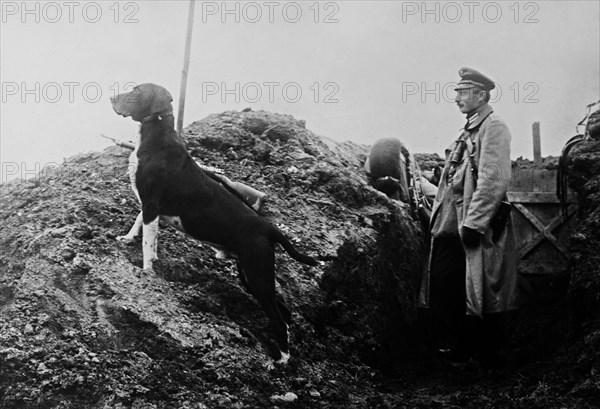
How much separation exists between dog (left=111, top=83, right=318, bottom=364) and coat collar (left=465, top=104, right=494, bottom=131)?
2.61 m

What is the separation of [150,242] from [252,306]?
996 mm

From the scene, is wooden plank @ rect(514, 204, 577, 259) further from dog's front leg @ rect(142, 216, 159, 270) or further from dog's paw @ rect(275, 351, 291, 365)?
dog's front leg @ rect(142, 216, 159, 270)

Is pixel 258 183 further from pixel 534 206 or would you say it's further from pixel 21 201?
pixel 534 206

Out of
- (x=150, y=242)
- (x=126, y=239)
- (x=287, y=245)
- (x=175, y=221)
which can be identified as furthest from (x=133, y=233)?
(x=287, y=245)

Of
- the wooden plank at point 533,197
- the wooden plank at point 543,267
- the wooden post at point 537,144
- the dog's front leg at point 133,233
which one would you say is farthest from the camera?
the wooden post at point 537,144

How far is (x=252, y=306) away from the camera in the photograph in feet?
20.3

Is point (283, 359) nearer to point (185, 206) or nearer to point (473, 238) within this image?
point (185, 206)

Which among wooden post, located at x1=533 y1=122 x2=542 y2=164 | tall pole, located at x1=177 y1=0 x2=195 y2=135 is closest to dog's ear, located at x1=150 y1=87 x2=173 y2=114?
tall pole, located at x1=177 y1=0 x2=195 y2=135

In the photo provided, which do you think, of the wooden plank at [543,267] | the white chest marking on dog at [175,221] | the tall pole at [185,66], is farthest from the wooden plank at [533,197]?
the white chest marking on dog at [175,221]

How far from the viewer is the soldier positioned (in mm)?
7266

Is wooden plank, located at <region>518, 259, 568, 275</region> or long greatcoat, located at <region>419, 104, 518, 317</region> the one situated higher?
long greatcoat, located at <region>419, 104, 518, 317</region>


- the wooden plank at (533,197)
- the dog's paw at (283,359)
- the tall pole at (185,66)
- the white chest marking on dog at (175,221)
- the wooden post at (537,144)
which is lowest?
the dog's paw at (283,359)

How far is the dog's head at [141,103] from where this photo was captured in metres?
5.87

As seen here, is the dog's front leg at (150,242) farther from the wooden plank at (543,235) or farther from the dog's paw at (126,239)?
the wooden plank at (543,235)
